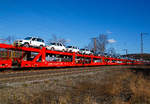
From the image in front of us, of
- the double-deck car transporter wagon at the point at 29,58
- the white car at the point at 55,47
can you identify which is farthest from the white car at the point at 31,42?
the white car at the point at 55,47

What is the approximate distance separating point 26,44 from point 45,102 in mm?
14996

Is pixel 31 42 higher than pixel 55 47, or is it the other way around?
pixel 31 42

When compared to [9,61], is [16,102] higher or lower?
lower

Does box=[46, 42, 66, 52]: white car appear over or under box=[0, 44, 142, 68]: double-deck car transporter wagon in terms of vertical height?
over

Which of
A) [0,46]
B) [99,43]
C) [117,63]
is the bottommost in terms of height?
[117,63]

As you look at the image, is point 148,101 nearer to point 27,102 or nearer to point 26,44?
point 27,102

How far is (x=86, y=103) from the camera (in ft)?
18.9

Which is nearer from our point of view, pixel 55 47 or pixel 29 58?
pixel 29 58

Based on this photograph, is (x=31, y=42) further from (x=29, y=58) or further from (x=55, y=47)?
(x=55, y=47)

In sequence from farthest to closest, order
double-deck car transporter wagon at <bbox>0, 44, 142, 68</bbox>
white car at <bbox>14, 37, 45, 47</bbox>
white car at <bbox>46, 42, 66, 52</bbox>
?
1. white car at <bbox>46, 42, 66, 52</bbox>
2. white car at <bbox>14, 37, 45, 47</bbox>
3. double-deck car transporter wagon at <bbox>0, 44, 142, 68</bbox>

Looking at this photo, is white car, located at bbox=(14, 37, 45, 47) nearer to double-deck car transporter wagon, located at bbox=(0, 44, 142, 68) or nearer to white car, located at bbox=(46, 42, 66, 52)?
double-deck car transporter wagon, located at bbox=(0, 44, 142, 68)

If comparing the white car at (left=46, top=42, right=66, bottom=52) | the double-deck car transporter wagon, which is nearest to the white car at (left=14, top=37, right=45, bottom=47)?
the double-deck car transporter wagon

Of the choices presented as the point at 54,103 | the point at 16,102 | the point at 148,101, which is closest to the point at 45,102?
the point at 54,103

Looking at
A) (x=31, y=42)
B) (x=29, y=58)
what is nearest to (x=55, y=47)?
(x=31, y=42)
